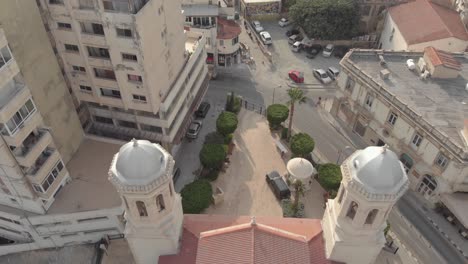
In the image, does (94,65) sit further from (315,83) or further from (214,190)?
(315,83)

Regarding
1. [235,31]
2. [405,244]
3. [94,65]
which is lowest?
[405,244]

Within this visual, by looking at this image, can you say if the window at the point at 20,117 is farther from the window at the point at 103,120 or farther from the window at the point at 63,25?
the window at the point at 103,120

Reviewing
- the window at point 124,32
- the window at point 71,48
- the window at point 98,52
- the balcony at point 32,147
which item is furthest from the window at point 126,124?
the window at point 124,32

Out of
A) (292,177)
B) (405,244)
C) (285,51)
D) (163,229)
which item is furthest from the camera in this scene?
(285,51)

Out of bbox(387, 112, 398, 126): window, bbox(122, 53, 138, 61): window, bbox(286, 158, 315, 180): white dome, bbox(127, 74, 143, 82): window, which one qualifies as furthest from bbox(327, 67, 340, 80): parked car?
bbox(122, 53, 138, 61): window

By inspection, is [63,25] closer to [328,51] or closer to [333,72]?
[333,72]

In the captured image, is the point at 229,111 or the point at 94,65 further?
the point at 229,111

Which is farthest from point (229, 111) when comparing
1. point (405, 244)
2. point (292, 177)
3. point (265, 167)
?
point (405, 244)
